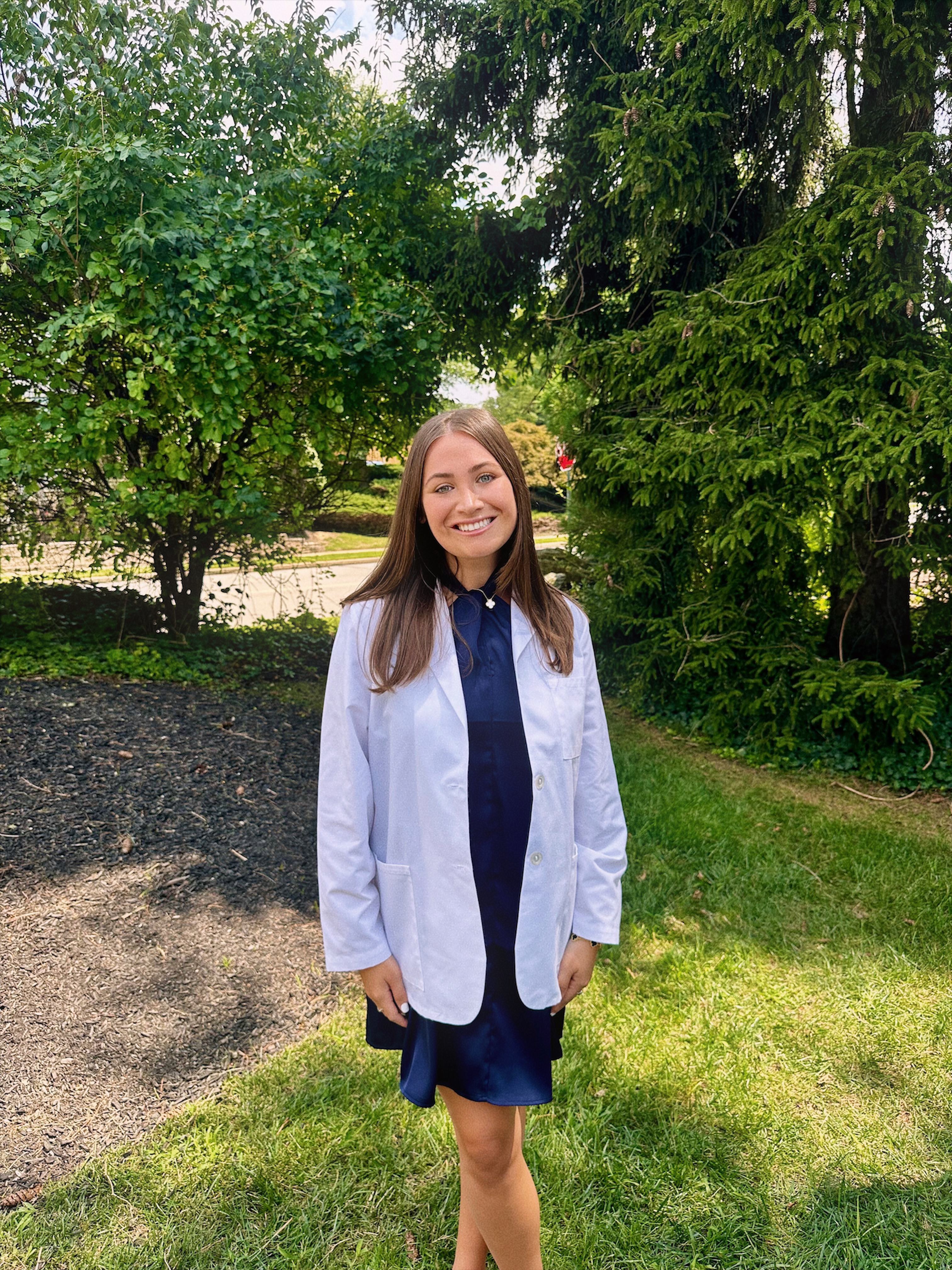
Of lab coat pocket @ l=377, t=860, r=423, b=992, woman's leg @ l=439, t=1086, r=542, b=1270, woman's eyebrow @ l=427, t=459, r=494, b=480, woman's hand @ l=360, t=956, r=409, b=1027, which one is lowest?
woman's leg @ l=439, t=1086, r=542, b=1270

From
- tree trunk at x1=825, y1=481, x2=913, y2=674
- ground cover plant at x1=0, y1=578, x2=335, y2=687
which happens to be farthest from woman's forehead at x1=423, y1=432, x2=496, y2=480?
ground cover plant at x1=0, y1=578, x2=335, y2=687

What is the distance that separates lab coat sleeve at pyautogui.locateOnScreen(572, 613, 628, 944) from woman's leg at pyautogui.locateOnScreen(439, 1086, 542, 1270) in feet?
1.34

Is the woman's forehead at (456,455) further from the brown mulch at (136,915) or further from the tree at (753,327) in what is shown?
the tree at (753,327)

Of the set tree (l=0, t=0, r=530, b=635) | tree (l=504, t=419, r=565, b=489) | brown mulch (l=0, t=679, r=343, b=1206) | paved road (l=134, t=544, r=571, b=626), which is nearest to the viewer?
brown mulch (l=0, t=679, r=343, b=1206)

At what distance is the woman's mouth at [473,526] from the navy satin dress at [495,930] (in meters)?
0.25

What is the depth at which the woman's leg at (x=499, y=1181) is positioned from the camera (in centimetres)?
171

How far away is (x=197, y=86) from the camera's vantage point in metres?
5.96

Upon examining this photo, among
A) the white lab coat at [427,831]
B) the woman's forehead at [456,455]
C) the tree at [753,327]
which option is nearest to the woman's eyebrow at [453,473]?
the woman's forehead at [456,455]

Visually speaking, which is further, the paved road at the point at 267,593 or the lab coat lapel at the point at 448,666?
the paved road at the point at 267,593

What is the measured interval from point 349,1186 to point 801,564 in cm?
464

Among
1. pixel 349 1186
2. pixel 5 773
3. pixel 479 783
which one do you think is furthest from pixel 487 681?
pixel 5 773

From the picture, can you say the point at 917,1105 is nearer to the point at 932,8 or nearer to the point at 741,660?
the point at 741,660

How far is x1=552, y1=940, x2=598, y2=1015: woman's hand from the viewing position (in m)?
1.78

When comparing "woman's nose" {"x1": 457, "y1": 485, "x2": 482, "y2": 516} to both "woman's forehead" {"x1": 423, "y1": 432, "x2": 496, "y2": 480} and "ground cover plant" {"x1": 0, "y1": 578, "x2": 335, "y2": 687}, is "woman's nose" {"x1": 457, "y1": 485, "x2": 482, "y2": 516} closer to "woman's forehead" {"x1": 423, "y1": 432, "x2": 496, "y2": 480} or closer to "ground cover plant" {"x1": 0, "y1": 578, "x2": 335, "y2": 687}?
"woman's forehead" {"x1": 423, "y1": 432, "x2": 496, "y2": 480}
